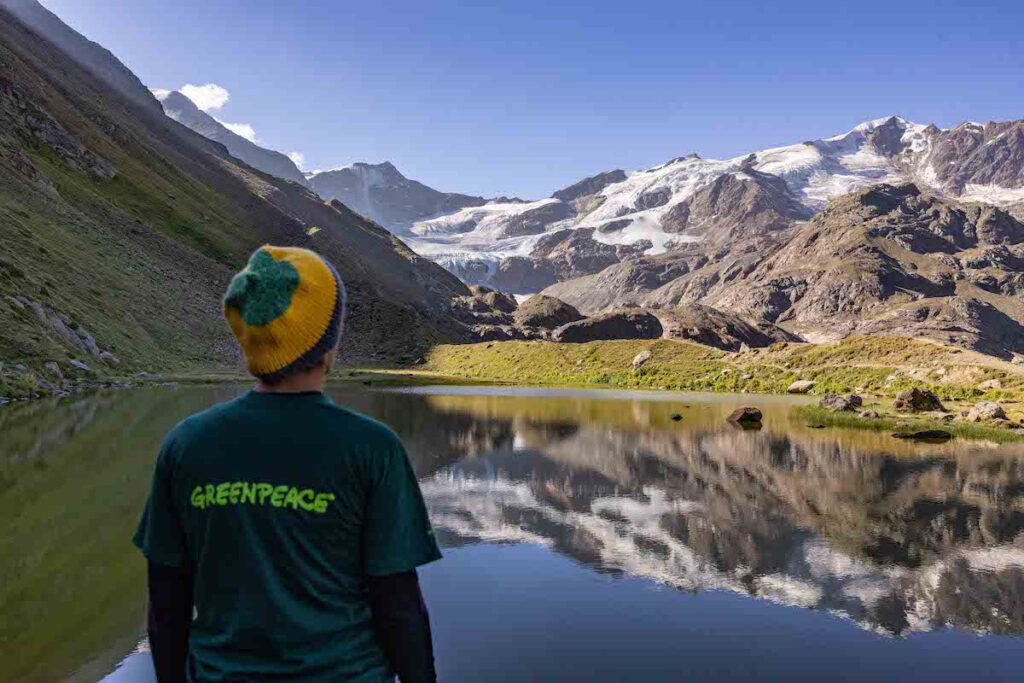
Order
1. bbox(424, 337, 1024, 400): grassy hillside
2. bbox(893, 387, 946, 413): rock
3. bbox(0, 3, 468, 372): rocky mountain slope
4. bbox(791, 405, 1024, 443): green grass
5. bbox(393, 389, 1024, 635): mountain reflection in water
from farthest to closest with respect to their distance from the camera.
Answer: bbox(424, 337, 1024, 400): grassy hillside → bbox(0, 3, 468, 372): rocky mountain slope → bbox(893, 387, 946, 413): rock → bbox(791, 405, 1024, 443): green grass → bbox(393, 389, 1024, 635): mountain reflection in water

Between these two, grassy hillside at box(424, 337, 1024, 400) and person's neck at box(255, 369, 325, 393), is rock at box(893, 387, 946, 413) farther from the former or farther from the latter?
person's neck at box(255, 369, 325, 393)

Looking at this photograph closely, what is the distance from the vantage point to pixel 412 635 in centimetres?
334

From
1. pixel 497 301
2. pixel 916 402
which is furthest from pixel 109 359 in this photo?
pixel 497 301

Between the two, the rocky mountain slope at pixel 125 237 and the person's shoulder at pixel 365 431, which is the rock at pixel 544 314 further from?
the person's shoulder at pixel 365 431

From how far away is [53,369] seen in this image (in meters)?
34.1

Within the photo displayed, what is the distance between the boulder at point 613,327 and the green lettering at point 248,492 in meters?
152

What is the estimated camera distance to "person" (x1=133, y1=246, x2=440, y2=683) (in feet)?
10.5

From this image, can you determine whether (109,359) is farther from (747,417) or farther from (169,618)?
(169,618)

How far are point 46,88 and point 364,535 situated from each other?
120127 mm

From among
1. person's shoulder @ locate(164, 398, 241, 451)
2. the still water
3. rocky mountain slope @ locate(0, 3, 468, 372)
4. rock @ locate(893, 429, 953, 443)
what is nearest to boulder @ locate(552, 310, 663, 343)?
rocky mountain slope @ locate(0, 3, 468, 372)

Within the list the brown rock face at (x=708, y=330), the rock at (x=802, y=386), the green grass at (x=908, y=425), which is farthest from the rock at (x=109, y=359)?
the brown rock face at (x=708, y=330)

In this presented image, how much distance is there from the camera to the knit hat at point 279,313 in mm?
3381

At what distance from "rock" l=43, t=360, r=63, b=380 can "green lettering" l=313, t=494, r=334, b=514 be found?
1442 inches

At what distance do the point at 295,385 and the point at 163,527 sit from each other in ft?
A: 3.03
